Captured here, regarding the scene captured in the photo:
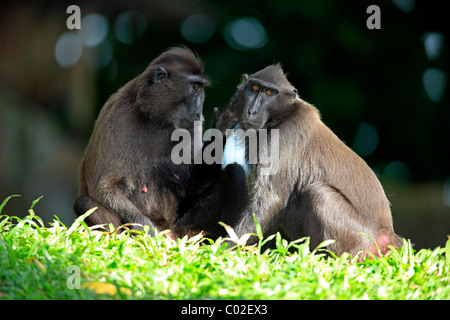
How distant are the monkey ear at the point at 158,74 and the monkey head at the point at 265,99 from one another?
0.83m

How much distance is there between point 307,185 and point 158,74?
6.18 feet

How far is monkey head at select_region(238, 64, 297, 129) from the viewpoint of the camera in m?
5.67

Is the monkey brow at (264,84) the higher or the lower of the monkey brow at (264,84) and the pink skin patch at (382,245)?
the higher

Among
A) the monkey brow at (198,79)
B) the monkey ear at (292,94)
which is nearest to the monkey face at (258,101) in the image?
the monkey ear at (292,94)

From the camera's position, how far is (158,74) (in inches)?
231

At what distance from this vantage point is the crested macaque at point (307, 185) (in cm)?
517

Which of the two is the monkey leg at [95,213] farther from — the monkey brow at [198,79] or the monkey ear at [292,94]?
the monkey ear at [292,94]

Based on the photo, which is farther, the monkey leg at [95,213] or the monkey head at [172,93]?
the monkey head at [172,93]

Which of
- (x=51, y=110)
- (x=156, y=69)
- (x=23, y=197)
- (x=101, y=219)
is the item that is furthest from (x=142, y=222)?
(x=51, y=110)

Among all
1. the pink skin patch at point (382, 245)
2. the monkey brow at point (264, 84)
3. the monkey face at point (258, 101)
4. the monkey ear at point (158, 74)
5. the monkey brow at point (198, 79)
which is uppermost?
the monkey ear at point (158, 74)

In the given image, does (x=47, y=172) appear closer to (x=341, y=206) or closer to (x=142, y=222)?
(x=142, y=222)

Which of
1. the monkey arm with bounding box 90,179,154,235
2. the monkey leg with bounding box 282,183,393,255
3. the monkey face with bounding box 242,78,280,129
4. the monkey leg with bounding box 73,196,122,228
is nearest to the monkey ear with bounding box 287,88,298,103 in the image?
the monkey face with bounding box 242,78,280,129

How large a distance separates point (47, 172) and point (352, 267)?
921 cm

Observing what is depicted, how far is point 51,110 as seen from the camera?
41.4 ft
